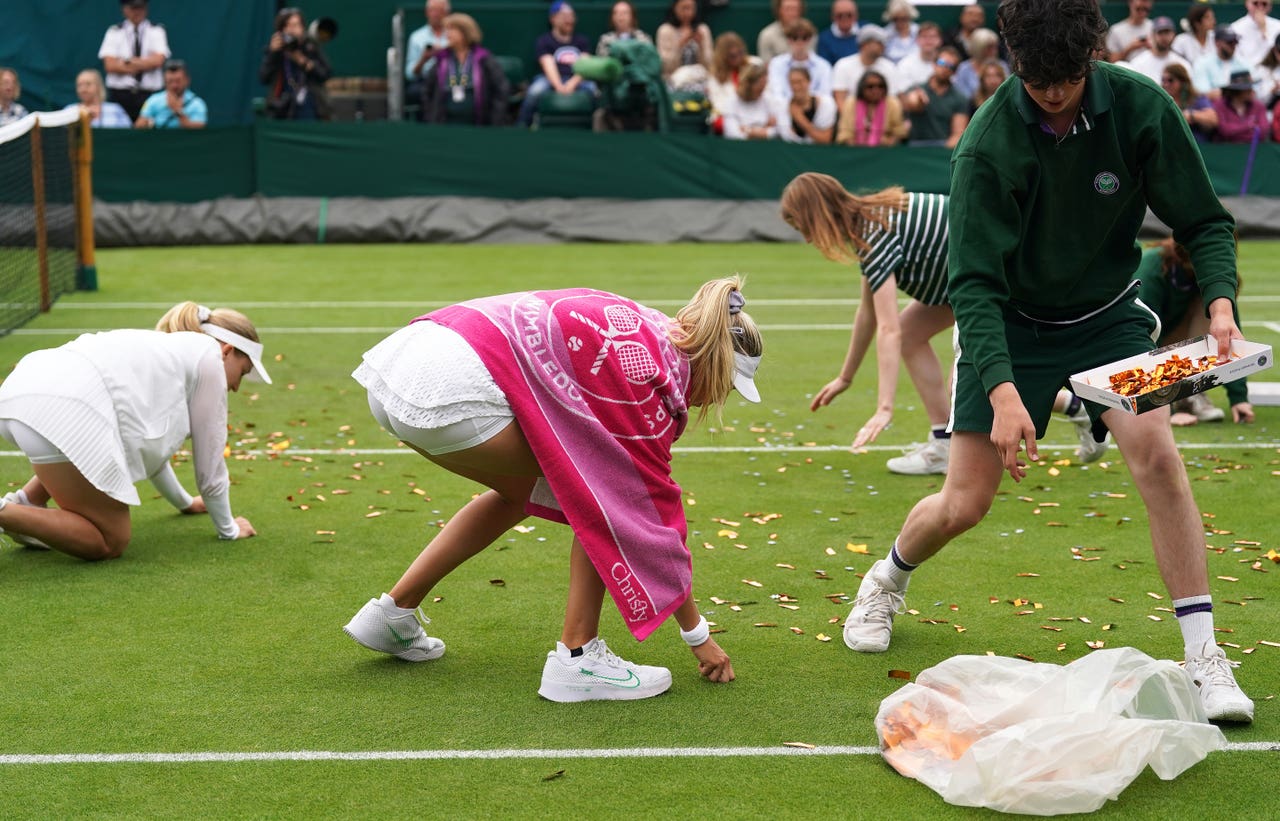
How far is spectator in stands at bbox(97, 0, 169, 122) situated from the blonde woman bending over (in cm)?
1635

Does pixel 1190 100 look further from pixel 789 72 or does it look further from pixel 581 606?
pixel 581 606

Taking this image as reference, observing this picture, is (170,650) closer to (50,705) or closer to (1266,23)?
(50,705)

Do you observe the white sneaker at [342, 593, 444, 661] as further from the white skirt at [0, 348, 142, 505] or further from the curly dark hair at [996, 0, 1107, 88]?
the curly dark hair at [996, 0, 1107, 88]

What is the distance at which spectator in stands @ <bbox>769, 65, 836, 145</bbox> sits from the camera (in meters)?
18.6

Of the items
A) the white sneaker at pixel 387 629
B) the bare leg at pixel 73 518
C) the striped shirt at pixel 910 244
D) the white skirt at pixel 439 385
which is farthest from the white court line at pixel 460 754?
the striped shirt at pixel 910 244

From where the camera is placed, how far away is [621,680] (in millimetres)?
4367

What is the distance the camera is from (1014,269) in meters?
4.21

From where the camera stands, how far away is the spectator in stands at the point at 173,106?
18.4 metres

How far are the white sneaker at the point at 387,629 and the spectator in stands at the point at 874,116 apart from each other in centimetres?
1421

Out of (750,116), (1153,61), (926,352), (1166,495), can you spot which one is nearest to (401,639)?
(1166,495)

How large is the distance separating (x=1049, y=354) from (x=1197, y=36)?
16.6 meters

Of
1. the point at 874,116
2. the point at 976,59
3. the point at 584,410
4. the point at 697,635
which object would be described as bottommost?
the point at 697,635

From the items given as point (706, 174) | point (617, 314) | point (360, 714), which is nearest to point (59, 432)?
point (360, 714)

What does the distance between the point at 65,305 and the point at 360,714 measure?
32.3 feet
